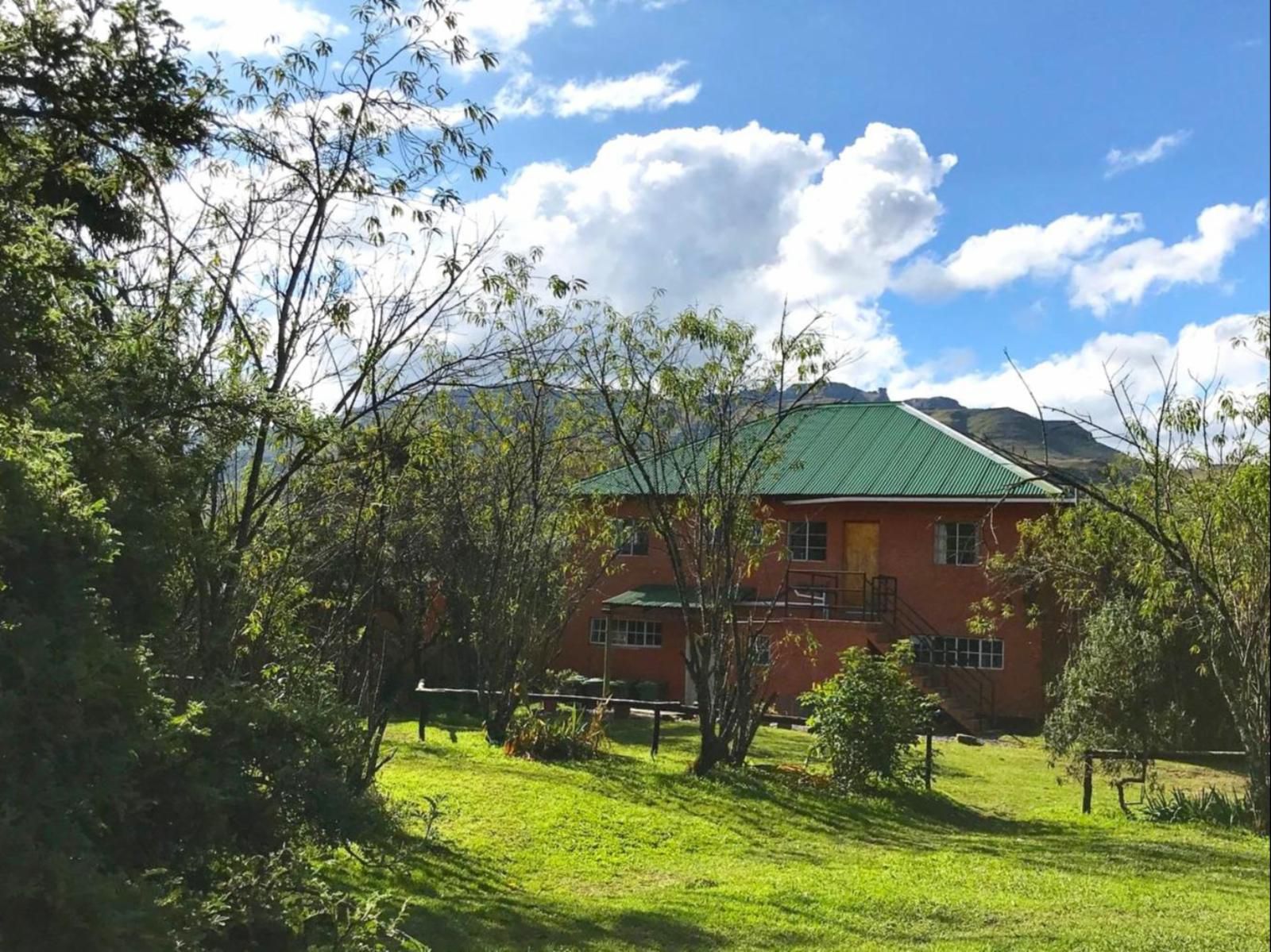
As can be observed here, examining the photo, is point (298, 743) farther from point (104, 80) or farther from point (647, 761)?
point (647, 761)

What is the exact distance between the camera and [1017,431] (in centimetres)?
11269

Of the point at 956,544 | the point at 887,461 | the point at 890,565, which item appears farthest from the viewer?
the point at 887,461

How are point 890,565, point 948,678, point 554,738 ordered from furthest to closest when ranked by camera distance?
point 890,565, point 948,678, point 554,738

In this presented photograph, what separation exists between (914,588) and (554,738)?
540 inches

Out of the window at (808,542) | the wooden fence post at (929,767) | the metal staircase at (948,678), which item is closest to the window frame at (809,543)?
the window at (808,542)

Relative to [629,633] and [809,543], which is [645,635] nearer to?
[629,633]

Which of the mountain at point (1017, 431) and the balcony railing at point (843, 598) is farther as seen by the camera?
the balcony railing at point (843, 598)

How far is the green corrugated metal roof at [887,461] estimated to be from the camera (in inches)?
980

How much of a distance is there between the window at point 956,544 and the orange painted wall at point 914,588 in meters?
0.15

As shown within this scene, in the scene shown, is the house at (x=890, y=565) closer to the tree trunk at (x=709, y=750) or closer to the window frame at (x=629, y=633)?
the window frame at (x=629, y=633)

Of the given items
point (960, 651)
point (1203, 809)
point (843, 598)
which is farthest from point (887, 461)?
point (1203, 809)

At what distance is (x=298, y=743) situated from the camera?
198 inches

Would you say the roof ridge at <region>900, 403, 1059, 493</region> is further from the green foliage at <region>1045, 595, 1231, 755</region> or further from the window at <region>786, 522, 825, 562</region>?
the green foliage at <region>1045, 595, 1231, 755</region>

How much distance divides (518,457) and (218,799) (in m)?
13.2
